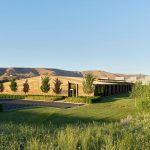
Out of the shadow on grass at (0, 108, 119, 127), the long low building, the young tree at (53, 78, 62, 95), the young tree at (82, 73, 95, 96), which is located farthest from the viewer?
the young tree at (53, 78, 62, 95)

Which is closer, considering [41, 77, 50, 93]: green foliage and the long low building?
the long low building

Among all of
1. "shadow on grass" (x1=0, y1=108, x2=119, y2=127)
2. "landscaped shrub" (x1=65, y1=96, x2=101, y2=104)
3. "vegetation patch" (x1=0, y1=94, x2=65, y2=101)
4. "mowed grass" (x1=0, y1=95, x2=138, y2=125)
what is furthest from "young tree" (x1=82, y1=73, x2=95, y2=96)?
"shadow on grass" (x1=0, y1=108, x2=119, y2=127)

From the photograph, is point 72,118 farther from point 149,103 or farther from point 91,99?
point 91,99

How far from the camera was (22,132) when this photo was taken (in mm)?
11281

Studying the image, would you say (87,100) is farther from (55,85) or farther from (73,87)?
(55,85)

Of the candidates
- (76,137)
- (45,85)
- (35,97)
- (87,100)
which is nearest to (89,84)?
(87,100)

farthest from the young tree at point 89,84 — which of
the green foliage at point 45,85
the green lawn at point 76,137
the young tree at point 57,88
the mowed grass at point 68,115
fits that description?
the green lawn at point 76,137

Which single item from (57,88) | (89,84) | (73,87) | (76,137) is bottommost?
(57,88)

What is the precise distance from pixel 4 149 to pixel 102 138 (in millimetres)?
2965

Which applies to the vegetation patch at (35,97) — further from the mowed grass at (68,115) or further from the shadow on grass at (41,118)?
the shadow on grass at (41,118)

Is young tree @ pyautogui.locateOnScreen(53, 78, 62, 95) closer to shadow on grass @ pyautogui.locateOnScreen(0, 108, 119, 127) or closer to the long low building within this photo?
the long low building

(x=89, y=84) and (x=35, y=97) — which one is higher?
(x=89, y=84)

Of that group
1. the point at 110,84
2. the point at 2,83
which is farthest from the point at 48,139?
the point at 2,83

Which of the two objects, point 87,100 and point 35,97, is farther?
point 35,97
